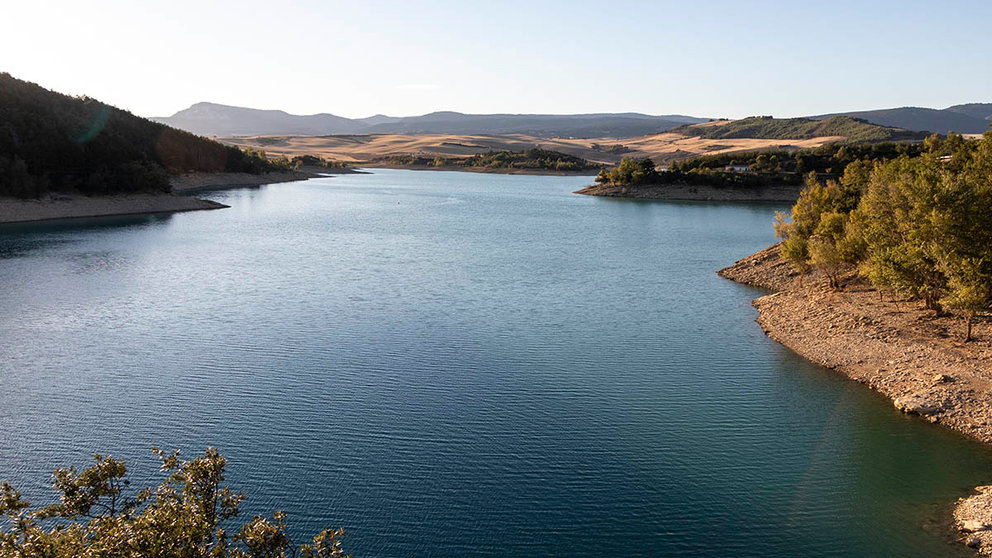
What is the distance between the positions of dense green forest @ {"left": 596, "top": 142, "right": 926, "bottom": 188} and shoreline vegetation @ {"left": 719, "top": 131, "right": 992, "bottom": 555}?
61141 mm

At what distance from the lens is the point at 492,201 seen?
88688 millimetres

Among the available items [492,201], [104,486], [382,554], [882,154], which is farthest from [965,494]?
[882,154]

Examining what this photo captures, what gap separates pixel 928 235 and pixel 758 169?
78.8 meters

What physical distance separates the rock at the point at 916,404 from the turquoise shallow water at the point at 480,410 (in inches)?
14.3

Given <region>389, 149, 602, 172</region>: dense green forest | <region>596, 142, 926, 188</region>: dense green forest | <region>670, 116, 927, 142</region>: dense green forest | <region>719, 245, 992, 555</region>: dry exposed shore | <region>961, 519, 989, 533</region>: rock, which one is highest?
<region>670, 116, 927, 142</region>: dense green forest

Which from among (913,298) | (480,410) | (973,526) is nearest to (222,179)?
(480,410)

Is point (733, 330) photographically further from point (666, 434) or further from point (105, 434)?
point (105, 434)

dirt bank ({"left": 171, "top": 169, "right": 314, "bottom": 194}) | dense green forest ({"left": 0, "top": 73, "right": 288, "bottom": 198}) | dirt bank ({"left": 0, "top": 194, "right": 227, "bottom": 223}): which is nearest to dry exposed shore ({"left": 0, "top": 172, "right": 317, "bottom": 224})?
dirt bank ({"left": 0, "top": 194, "right": 227, "bottom": 223})

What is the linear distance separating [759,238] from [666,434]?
141 feet

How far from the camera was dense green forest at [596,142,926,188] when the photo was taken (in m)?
92.5

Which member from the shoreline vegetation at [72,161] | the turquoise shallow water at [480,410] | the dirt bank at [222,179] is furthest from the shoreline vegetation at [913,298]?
the dirt bank at [222,179]

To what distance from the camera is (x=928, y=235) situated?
78.0 ft

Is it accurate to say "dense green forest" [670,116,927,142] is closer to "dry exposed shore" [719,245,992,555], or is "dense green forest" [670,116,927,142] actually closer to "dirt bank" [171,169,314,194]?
"dirt bank" [171,169,314,194]

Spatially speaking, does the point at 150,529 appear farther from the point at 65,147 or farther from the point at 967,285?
the point at 65,147
